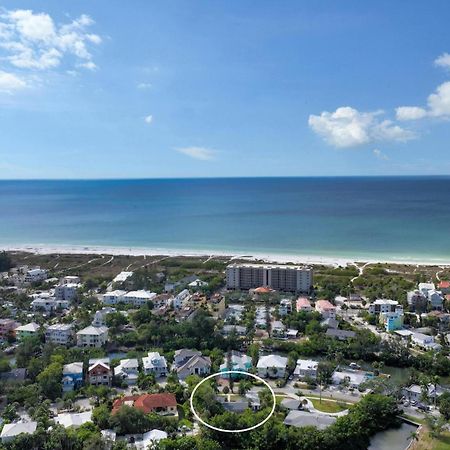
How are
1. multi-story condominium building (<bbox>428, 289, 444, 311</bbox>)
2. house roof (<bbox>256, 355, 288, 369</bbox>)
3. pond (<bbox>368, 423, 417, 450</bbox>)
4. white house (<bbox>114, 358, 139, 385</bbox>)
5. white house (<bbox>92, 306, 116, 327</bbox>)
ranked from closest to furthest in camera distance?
pond (<bbox>368, 423, 417, 450</bbox>) → white house (<bbox>114, 358, 139, 385</bbox>) → house roof (<bbox>256, 355, 288, 369</bbox>) → white house (<bbox>92, 306, 116, 327</bbox>) → multi-story condominium building (<bbox>428, 289, 444, 311</bbox>)

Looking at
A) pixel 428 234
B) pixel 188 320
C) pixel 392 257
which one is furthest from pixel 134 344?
pixel 428 234

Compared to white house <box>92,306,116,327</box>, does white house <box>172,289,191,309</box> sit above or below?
above

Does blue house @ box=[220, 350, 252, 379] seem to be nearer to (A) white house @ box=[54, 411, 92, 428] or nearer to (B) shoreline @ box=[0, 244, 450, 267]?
(A) white house @ box=[54, 411, 92, 428]

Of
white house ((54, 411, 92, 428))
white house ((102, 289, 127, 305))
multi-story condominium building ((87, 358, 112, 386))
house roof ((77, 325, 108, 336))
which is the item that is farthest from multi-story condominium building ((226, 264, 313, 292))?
white house ((54, 411, 92, 428))

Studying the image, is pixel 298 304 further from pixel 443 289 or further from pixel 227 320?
pixel 443 289

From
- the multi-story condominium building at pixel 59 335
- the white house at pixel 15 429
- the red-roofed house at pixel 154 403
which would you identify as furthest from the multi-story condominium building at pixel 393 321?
the white house at pixel 15 429

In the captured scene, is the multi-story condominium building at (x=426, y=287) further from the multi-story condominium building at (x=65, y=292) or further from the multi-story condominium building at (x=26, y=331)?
the multi-story condominium building at (x=26, y=331)

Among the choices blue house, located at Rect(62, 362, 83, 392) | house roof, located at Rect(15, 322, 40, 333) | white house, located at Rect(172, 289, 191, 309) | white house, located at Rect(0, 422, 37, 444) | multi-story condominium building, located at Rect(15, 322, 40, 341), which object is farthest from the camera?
white house, located at Rect(172, 289, 191, 309)

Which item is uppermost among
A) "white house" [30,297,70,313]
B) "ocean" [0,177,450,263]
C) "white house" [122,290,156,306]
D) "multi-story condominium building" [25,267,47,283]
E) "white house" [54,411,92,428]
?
"ocean" [0,177,450,263]

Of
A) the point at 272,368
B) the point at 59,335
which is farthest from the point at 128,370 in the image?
the point at 272,368
